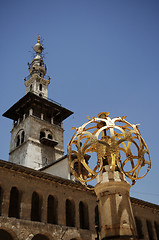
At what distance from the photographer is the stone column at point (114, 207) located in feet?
21.4

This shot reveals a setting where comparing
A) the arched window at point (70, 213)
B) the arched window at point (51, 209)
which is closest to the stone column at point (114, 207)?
the arched window at point (51, 209)

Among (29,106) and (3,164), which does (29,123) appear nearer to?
(29,106)

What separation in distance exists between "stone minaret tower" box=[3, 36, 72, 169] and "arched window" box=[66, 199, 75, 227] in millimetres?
11333

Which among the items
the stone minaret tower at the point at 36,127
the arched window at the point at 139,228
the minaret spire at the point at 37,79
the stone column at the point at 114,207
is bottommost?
the stone column at the point at 114,207

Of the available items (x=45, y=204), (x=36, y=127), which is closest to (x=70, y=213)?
(x=45, y=204)

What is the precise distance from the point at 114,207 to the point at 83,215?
47.5 feet

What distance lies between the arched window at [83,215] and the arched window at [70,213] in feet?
3.65

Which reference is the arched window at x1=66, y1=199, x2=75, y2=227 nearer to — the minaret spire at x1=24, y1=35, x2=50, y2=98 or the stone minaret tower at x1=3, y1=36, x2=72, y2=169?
the stone minaret tower at x1=3, y1=36, x2=72, y2=169

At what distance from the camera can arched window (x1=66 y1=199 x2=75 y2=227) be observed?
19.1 m

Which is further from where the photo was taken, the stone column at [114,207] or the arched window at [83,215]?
the arched window at [83,215]

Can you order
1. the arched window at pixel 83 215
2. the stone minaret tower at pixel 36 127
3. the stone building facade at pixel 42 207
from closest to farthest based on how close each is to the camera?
the stone building facade at pixel 42 207 → the arched window at pixel 83 215 → the stone minaret tower at pixel 36 127

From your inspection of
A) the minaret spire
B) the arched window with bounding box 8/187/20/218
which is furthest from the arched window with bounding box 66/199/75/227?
the minaret spire

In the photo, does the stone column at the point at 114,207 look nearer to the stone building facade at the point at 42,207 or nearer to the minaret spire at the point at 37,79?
the stone building facade at the point at 42,207

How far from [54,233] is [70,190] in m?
3.76
